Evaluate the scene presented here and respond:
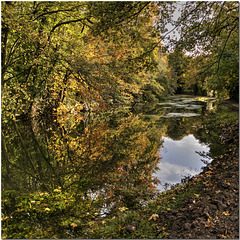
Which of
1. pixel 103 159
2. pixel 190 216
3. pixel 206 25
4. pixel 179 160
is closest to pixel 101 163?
pixel 103 159

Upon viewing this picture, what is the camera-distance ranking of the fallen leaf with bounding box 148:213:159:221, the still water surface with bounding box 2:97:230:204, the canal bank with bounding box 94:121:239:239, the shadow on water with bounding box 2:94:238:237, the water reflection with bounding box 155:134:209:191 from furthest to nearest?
the water reflection with bounding box 155:134:209:191 → the still water surface with bounding box 2:97:230:204 → the shadow on water with bounding box 2:94:238:237 → the fallen leaf with bounding box 148:213:159:221 → the canal bank with bounding box 94:121:239:239

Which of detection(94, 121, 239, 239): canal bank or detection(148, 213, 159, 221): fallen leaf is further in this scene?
detection(148, 213, 159, 221): fallen leaf

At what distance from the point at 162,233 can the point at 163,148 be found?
675cm

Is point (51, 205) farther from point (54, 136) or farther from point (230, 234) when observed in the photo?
point (54, 136)

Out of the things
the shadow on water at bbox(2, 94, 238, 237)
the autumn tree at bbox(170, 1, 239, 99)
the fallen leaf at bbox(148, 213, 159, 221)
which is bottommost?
the fallen leaf at bbox(148, 213, 159, 221)

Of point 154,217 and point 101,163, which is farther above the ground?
point 101,163

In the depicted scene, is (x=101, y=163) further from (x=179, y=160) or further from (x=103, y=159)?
(x=179, y=160)

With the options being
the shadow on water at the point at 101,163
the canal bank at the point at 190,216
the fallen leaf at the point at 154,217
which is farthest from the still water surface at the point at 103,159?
the fallen leaf at the point at 154,217

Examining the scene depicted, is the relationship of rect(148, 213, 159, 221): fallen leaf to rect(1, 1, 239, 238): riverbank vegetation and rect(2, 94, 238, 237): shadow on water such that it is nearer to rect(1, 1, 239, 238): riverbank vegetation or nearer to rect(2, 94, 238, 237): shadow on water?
rect(1, 1, 239, 238): riverbank vegetation

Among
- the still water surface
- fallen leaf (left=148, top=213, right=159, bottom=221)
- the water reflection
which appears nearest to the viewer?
fallen leaf (left=148, top=213, right=159, bottom=221)

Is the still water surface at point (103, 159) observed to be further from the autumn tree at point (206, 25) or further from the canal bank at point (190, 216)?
the autumn tree at point (206, 25)

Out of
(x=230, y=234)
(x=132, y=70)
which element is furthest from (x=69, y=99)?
(x=230, y=234)

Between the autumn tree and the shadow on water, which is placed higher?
the autumn tree

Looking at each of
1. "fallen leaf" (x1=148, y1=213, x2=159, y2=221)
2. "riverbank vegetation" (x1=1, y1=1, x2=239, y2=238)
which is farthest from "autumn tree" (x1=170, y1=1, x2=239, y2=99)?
"fallen leaf" (x1=148, y1=213, x2=159, y2=221)
